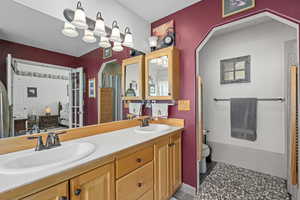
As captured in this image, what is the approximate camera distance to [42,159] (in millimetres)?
902

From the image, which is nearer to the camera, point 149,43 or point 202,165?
point 149,43

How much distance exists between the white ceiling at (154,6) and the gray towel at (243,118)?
5.63 feet

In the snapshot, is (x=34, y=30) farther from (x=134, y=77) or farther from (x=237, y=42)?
(x=237, y=42)

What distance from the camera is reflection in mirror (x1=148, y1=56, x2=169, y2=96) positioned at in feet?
5.99

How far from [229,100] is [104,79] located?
2156 mm

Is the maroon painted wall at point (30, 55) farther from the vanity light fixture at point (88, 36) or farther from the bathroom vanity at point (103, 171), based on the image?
the bathroom vanity at point (103, 171)

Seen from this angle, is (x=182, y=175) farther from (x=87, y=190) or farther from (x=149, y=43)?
(x=149, y=43)

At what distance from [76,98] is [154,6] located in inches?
60.7

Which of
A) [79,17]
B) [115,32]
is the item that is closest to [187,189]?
[115,32]

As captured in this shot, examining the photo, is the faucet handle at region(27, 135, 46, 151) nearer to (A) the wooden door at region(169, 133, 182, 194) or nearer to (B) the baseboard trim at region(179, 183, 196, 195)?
(A) the wooden door at region(169, 133, 182, 194)

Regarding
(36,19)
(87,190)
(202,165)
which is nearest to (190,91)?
(202,165)

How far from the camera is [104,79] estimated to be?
157 centimetres

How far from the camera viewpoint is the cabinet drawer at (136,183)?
1.01 metres

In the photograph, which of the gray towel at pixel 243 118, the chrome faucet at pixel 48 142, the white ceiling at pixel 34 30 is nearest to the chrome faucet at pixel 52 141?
the chrome faucet at pixel 48 142
